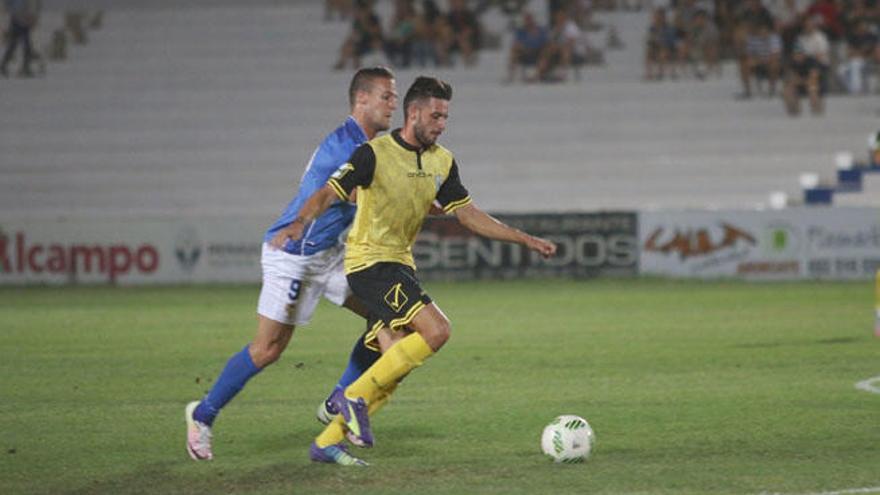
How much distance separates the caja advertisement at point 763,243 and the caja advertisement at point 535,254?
1.23 ft

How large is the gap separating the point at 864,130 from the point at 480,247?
8941 mm

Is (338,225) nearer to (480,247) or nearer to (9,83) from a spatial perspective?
(480,247)

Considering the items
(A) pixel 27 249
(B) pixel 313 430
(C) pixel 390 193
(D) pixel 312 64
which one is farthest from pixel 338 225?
(D) pixel 312 64

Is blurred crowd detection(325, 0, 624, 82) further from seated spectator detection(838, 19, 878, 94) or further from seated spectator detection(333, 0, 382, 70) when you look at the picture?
seated spectator detection(838, 19, 878, 94)

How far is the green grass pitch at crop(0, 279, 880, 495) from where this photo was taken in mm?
8367

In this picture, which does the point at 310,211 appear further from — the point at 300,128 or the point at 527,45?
the point at 527,45

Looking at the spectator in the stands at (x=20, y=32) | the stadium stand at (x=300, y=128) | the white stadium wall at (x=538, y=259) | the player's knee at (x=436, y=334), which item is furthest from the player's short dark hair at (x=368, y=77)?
the spectator in the stands at (x=20, y=32)

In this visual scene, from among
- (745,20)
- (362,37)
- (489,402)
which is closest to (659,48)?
(745,20)

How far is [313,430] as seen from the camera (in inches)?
405

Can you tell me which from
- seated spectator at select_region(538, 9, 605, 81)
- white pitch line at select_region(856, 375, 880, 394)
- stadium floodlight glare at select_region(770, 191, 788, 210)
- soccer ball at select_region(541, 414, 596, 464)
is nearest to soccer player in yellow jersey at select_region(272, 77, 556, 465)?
soccer ball at select_region(541, 414, 596, 464)

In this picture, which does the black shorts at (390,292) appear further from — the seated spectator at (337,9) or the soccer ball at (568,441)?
the seated spectator at (337,9)

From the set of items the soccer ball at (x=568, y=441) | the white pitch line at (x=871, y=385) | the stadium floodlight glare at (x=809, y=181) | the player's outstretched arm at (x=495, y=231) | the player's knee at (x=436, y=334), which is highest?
the player's outstretched arm at (x=495, y=231)

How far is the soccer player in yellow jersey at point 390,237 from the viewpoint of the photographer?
873 cm

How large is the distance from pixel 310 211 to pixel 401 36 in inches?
1026
